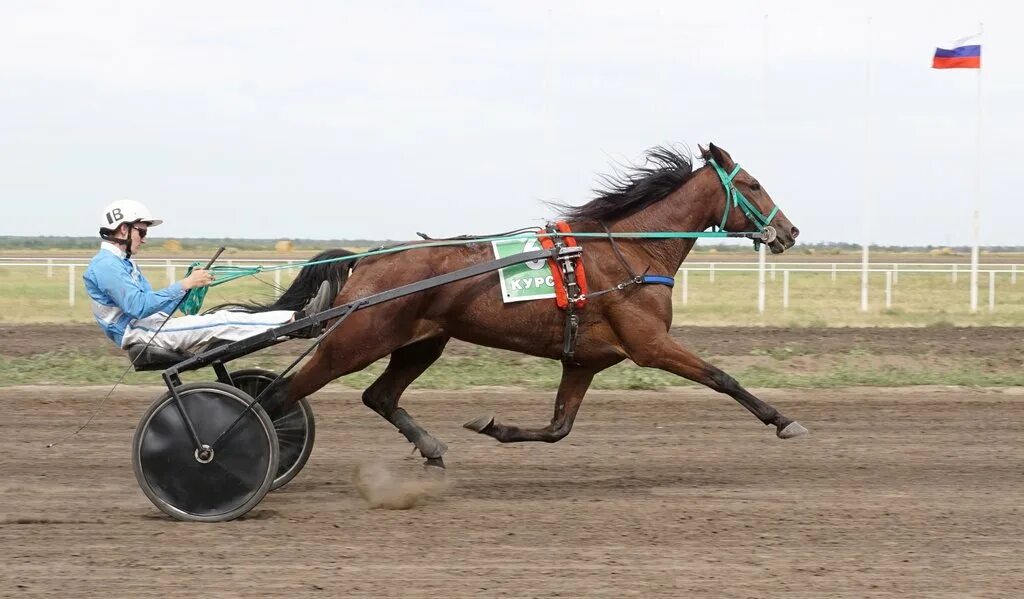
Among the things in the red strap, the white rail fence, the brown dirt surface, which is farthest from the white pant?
the brown dirt surface

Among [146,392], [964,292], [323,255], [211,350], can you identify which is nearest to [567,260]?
[323,255]

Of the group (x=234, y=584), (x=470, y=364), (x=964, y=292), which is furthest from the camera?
(x=964, y=292)

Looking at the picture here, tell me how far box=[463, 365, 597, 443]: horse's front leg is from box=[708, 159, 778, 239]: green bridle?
4.08 ft

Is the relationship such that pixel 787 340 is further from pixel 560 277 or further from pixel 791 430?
pixel 560 277

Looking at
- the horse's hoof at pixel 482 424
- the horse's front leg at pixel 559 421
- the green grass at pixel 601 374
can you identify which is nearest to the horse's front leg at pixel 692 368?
the horse's front leg at pixel 559 421

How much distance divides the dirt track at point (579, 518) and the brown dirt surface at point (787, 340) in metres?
4.09

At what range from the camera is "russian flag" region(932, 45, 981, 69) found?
1795 centimetres

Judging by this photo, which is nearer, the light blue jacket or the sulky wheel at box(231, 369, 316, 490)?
the light blue jacket

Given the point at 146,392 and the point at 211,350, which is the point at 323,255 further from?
the point at 146,392

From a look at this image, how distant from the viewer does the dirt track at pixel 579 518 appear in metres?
4.36

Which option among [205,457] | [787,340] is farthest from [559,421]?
[787,340]

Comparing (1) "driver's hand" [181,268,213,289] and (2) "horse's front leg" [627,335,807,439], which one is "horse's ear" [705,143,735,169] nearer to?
(2) "horse's front leg" [627,335,807,439]

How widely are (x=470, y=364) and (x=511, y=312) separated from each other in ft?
19.1

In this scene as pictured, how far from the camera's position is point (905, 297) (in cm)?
2288
